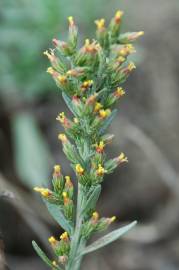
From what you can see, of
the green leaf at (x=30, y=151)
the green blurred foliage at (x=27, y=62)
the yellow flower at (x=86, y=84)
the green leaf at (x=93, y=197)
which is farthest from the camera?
the green blurred foliage at (x=27, y=62)

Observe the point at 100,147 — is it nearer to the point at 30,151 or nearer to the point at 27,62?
the point at 30,151

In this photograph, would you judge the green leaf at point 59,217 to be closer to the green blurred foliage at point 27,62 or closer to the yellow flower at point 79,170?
the yellow flower at point 79,170

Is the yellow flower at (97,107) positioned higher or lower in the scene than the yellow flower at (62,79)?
lower

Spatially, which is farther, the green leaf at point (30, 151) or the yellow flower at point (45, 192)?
the green leaf at point (30, 151)

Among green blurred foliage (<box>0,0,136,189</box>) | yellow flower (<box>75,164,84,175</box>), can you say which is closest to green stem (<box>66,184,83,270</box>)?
yellow flower (<box>75,164,84,175</box>)

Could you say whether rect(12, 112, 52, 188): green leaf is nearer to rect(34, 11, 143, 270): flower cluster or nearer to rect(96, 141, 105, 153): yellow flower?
rect(34, 11, 143, 270): flower cluster

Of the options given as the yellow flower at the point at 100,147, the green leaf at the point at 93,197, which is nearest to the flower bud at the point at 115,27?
the yellow flower at the point at 100,147

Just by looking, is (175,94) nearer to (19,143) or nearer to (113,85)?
(19,143)
